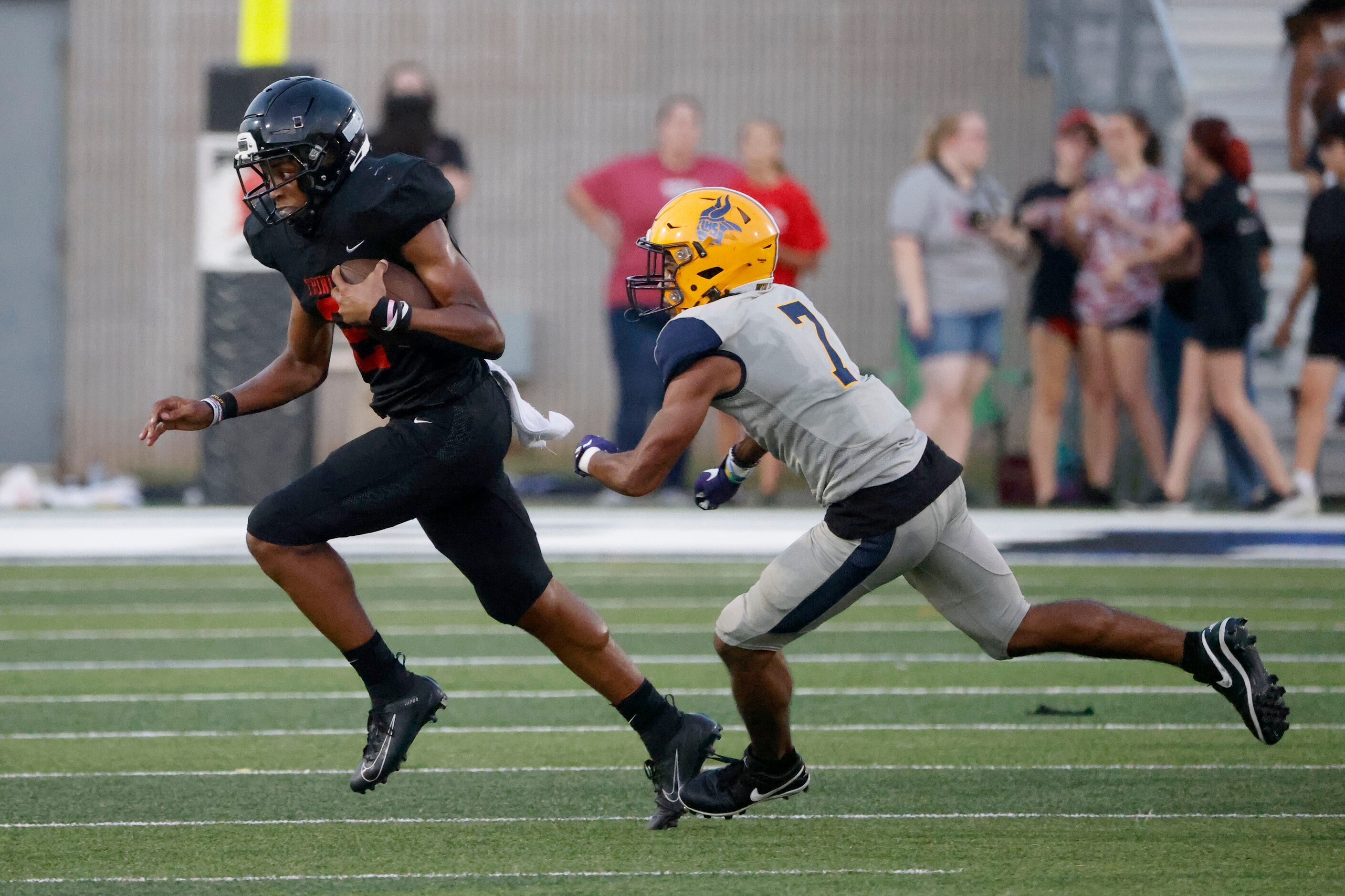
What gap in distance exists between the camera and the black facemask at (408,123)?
434 inches

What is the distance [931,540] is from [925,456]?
0.19 metres

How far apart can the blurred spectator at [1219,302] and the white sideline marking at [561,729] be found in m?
6.03

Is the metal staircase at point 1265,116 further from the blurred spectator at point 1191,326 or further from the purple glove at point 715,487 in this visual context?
the purple glove at point 715,487

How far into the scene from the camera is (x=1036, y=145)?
15.2 m

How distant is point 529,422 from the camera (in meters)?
4.82

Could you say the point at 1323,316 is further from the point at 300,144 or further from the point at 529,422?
the point at 300,144

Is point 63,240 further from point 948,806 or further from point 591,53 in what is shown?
point 948,806

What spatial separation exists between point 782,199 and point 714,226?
23.0 ft

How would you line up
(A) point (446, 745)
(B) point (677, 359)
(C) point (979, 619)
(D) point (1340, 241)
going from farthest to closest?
(D) point (1340, 241), (A) point (446, 745), (C) point (979, 619), (B) point (677, 359)

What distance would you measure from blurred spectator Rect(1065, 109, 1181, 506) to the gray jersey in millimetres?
7505

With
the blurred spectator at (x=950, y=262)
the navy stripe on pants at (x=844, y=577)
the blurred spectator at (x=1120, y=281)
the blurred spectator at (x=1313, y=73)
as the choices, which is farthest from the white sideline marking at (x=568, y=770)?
the blurred spectator at (x=1313, y=73)

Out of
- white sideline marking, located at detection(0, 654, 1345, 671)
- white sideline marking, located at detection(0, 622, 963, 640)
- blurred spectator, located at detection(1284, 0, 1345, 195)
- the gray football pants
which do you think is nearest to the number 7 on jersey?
the gray football pants

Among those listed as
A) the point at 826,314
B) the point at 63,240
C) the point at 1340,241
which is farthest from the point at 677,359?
the point at 63,240

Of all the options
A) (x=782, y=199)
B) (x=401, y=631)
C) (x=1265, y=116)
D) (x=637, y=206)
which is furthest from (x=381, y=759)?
(x=1265, y=116)
